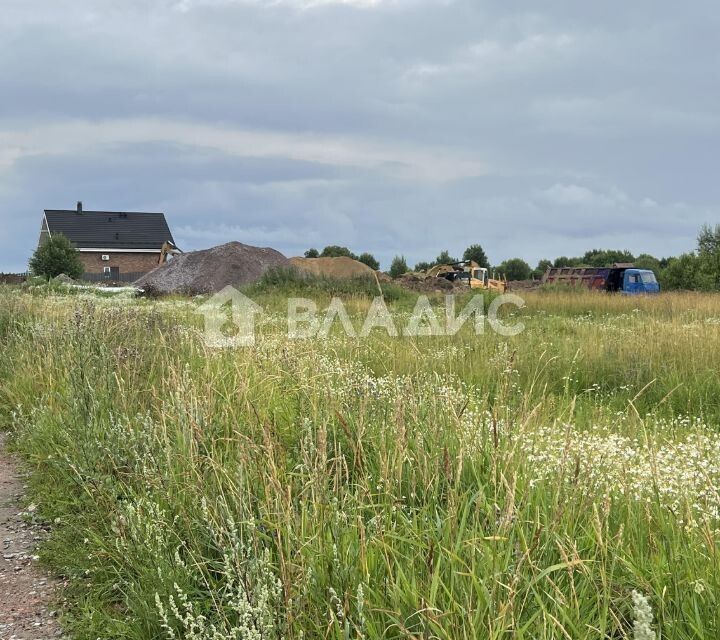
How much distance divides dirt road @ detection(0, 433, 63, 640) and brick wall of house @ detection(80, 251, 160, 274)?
194 ft

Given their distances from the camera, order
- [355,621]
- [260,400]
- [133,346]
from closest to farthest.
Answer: [355,621], [260,400], [133,346]

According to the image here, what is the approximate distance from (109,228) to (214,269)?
1535 inches

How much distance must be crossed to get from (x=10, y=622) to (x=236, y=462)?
4.58ft

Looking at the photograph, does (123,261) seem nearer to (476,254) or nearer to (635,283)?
(476,254)

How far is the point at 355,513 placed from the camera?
3.04 m

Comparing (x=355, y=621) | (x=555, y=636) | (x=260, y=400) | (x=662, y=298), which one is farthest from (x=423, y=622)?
(x=662, y=298)

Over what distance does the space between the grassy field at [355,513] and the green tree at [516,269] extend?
242 feet

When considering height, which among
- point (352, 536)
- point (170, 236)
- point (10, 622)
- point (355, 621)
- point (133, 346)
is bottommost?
point (10, 622)

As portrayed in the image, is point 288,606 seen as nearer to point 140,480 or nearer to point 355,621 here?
point 355,621

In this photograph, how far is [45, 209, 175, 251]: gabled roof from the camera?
203 feet

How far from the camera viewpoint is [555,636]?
8.17 feet

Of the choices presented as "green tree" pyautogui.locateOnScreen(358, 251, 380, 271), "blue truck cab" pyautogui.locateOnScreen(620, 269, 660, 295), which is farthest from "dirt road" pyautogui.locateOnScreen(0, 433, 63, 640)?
"green tree" pyautogui.locateOnScreen(358, 251, 380, 271)

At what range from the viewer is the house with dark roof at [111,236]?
6150 cm

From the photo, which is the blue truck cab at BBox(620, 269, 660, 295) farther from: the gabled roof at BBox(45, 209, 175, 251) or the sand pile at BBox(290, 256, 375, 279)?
the gabled roof at BBox(45, 209, 175, 251)
